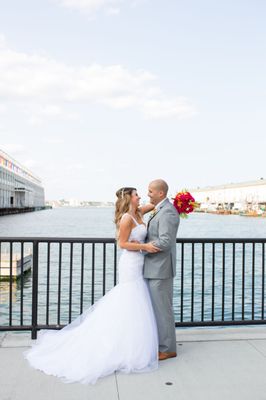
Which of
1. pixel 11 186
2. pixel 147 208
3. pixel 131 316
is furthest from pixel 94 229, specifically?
pixel 11 186

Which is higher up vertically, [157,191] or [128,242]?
[157,191]

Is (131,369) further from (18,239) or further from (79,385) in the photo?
(18,239)

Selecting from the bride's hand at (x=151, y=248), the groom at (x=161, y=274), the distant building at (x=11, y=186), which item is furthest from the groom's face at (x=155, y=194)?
the distant building at (x=11, y=186)

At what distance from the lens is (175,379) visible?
3.93m

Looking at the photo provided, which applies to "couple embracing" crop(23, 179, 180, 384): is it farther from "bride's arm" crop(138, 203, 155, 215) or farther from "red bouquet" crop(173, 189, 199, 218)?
"red bouquet" crop(173, 189, 199, 218)

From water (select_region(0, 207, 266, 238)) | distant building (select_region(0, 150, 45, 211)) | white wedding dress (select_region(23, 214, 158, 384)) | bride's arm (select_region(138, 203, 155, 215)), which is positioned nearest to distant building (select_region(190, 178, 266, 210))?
distant building (select_region(0, 150, 45, 211))

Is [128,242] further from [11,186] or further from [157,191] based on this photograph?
[11,186]

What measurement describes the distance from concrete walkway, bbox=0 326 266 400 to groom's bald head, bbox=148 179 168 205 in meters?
1.68

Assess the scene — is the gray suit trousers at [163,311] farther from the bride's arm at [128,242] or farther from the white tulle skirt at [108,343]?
the bride's arm at [128,242]

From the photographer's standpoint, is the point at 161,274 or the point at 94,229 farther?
the point at 94,229

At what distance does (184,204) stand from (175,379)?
5.81 ft

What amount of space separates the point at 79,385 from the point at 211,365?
1.36 meters

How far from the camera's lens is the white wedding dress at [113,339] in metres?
4.05

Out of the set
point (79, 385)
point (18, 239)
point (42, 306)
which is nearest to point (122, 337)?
point (79, 385)
